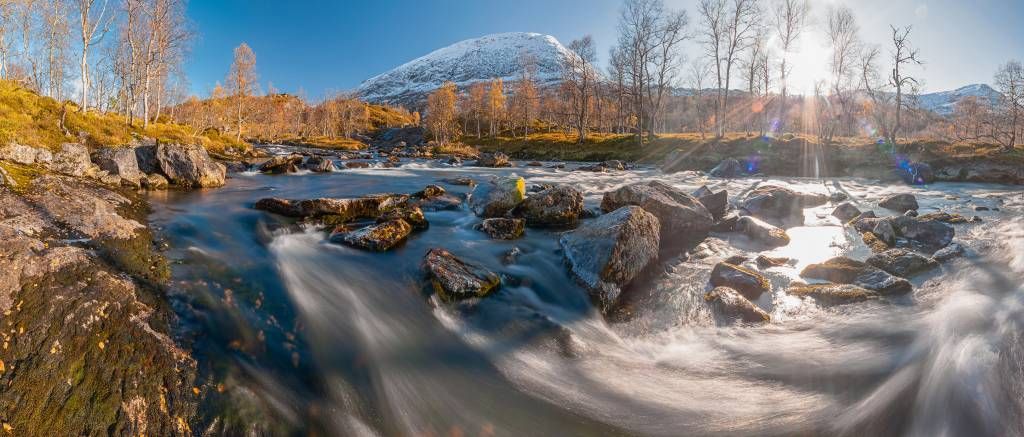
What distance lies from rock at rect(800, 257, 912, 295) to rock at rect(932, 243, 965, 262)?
2.03 m

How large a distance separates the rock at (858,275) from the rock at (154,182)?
1808 centimetres

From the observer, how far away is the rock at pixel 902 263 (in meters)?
7.68

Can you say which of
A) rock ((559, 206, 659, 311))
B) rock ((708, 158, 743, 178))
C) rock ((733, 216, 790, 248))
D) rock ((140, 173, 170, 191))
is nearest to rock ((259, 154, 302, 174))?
rock ((140, 173, 170, 191))

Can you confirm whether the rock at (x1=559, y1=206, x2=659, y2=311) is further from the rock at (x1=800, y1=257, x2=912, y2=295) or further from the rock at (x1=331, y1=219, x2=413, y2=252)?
the rock at (x1=331, y1=219, x2=413, y2=252)

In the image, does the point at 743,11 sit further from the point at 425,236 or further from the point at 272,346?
the point at 272,346

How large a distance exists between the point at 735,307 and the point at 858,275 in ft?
10.0

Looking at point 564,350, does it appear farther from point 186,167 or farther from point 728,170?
point 728,170

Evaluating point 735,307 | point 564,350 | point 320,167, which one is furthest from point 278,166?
point 735,307

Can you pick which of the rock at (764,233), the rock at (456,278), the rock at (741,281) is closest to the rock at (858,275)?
the rock at (741,281)

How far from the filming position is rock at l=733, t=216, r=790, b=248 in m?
9.95

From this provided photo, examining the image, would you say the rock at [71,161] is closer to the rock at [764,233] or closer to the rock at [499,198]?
the rock at [499,198]

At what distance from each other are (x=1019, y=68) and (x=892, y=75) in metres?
8.66

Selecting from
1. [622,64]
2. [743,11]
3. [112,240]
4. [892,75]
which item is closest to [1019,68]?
[892,75]

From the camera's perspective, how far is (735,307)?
250 inches
